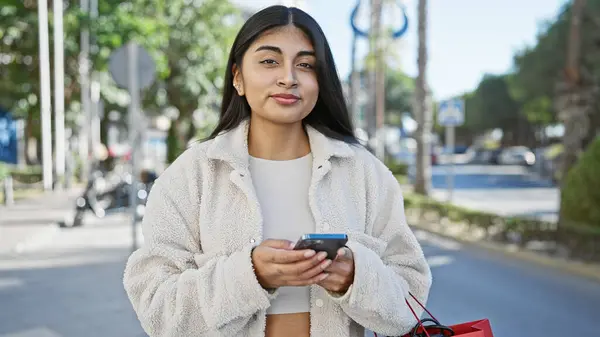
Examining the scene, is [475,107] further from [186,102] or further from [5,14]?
[5,14]

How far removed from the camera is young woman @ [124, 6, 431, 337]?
6.07ft

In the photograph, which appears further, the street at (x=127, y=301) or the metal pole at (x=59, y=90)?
the metal pole at (x=59, y=90)

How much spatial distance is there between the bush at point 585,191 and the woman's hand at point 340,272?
10.0m

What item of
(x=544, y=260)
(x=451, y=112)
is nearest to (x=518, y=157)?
(x=451, y=112)

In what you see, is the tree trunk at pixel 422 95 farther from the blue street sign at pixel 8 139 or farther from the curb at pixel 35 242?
the blue street sign at pixel 8 139

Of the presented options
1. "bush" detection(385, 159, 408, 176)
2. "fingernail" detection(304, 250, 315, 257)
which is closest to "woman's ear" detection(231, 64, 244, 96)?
"fingernail" detection(304, 250, 315, 257)

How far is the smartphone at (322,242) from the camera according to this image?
1.59 meters

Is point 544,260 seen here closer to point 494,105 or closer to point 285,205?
point 285,205

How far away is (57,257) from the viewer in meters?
11.8

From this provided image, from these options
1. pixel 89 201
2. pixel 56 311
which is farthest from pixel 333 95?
pixel 89 201

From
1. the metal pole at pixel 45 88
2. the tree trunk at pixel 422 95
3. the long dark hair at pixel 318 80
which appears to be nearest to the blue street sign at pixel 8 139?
the metal pole at pixel 45 88

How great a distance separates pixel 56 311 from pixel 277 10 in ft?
21.2

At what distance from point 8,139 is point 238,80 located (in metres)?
26.3

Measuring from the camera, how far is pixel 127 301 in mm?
8141
